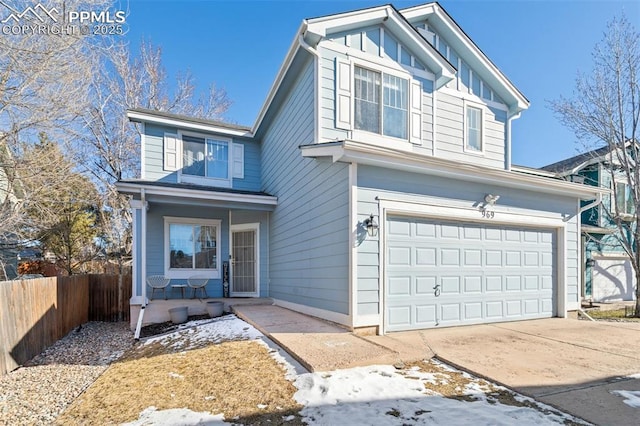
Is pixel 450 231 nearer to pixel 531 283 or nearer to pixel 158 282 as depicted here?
pixel 531 283

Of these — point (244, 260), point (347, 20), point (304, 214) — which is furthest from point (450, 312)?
point (347, 20)

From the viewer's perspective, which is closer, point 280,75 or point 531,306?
point 531,306

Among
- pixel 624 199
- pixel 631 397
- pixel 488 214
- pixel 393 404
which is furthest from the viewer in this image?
pixel 624 199

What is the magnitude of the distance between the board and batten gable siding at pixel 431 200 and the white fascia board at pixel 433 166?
138 millimetres

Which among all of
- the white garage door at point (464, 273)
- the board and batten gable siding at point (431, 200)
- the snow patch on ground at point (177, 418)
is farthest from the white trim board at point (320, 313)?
the snow patch on ground at point (177, 418)

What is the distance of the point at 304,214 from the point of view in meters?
7.51

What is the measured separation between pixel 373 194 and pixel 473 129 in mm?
5180

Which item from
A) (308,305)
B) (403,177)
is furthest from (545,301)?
(308,305)

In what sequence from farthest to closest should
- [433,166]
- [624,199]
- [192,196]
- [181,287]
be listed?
1. [624,199]
2. [181,287]
3. [192,196]
4. [433,166]

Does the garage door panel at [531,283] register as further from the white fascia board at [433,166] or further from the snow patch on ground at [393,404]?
the snow patch on ground at [393,404]

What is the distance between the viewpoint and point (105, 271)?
1491cm

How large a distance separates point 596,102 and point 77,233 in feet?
61.6

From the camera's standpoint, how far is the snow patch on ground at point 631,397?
3.18 meters

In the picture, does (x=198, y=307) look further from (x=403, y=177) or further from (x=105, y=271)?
(x=105, y=271)
